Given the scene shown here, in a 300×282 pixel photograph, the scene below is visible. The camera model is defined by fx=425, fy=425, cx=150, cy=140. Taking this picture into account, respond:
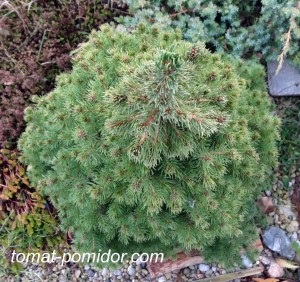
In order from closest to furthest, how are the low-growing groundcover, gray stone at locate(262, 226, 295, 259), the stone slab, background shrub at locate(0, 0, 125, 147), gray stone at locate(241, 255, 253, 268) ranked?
the low-growing groundcover, gray stone at locate(241, 255, 253, 268), gray stone at locate(262, 226, 295, 259), background shrub at locate(0, 0, 125, 147), the stone slab

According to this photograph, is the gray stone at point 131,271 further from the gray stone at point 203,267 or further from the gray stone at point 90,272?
the gray stone at point 203,267

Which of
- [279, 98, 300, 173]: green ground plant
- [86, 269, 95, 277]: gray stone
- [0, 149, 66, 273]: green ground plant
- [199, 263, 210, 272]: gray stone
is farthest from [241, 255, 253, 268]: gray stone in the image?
[0, 149, 66, 273]: green ground plant

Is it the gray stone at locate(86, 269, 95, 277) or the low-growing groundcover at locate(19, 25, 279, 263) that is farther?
the gray stone at locate(86, 269, 95, 277)

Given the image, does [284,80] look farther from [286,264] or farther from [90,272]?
[90,272]

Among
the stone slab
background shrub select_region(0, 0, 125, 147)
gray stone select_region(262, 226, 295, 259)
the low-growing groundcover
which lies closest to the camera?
the low-growing groundcover

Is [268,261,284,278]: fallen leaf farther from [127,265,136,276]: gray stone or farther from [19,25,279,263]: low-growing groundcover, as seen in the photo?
[127,265,136,276]: gray stone

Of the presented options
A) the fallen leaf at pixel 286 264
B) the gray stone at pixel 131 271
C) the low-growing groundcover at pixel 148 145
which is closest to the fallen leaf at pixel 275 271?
the fallen leaf at pixel 286 264

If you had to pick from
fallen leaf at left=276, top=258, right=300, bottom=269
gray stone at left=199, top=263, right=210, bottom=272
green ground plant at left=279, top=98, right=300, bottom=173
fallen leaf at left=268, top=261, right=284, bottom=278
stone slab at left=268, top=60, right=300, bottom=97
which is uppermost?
stone slab at left=268, top=60, right=300, bottom=97
